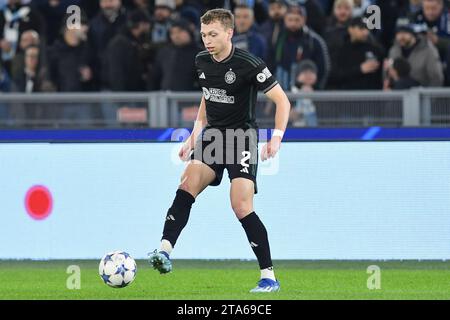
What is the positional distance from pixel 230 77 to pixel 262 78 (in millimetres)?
263

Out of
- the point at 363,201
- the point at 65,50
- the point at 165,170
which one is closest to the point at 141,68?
the point at 65,50

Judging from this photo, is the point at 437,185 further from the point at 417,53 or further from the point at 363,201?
the point at 417,53

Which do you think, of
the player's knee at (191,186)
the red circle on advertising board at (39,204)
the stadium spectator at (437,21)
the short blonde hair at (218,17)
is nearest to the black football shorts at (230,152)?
the player's knee at (191,186)

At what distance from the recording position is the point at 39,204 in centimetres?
1269

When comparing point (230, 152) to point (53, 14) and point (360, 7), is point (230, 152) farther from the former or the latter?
point (53, 14)

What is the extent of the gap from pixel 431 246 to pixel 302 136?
1.68m

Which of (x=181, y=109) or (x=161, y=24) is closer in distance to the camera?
(x=181, y=109)

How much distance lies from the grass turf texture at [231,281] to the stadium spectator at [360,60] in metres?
2.78

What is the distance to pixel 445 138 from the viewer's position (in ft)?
40.6

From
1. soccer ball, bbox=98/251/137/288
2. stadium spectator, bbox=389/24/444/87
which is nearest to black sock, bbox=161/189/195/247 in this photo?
soccer ball, bbox=98/251/137/288

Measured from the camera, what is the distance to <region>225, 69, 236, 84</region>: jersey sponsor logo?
32.4 ft

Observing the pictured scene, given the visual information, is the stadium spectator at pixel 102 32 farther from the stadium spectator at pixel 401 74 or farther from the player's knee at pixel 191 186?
the player's knee at pixel 191 186

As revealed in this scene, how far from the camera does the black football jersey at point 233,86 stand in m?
9.86

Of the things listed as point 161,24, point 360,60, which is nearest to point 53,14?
point 161,24
